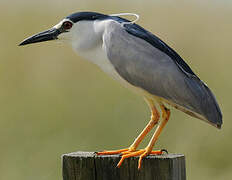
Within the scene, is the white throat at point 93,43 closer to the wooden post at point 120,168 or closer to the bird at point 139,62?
the bird at point 139,62

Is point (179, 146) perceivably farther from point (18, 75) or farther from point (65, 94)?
point (18, 75)

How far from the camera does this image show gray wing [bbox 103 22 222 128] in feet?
17.7

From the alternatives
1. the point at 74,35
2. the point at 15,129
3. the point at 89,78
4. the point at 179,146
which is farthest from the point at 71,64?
the point at 74,35

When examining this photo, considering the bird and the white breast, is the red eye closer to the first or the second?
the bird

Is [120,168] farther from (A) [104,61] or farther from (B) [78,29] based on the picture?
(B) [78,29]

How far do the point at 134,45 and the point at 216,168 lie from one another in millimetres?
2902

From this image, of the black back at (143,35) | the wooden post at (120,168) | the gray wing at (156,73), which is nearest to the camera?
the wooden post at (120,168)

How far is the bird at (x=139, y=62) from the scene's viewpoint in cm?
541

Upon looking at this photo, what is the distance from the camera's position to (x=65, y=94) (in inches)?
331

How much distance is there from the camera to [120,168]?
4.69 meters

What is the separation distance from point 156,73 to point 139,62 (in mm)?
158

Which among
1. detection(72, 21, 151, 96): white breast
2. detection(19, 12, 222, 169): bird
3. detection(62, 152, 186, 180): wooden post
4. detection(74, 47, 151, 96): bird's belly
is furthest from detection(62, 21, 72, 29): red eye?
detection(62, 152, 186, 180): wooden post

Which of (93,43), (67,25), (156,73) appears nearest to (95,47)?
(93,43)

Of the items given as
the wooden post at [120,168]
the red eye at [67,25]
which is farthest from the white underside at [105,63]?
the wooden post at [120,168]
